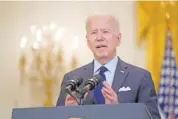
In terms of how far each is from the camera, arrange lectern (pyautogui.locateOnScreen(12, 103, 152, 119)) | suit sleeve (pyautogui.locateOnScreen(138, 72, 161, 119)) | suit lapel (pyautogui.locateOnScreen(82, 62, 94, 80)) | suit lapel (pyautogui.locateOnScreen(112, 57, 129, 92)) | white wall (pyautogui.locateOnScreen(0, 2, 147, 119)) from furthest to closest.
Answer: white wall (pyautogui.locateOnScreen(0, 2, 147, 119))
suit lapel (pyautogui.locateOnScreen(82, 62, 94, 80))
suit lapel (pyautogui.locateOnScreen(112, 57, 129, 92))
suit sleeve (pyautogui.locateOnScreen(138, 72, 161, 119))
lectern (pyautogui.locateOnScreen(12, 103, 152, 119))

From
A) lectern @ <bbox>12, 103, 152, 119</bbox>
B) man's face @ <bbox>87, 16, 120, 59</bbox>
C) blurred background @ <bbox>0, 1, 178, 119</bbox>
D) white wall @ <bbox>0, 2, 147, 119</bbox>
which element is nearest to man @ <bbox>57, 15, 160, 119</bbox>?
man's face @ <bbox>87, 16, 120, 59</bbox>

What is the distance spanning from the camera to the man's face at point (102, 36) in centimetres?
233

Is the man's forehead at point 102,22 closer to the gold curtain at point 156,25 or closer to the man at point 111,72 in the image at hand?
the man at point 111,72

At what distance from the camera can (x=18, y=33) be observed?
5.24 m

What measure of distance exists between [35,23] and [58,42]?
395 millimetres

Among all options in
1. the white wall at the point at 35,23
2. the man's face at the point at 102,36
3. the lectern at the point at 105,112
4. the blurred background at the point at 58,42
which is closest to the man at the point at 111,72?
the man's face at the point at 102,36

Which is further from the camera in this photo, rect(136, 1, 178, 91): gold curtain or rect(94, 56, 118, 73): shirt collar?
rect(136, 1, 178, 91): gold curtain

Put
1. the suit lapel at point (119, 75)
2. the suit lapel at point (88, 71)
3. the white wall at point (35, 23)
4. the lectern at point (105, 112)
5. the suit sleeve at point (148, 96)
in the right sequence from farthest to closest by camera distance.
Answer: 1. the white wall at point (35, 23)
2. the suit lapel at point (88, 71)
3. the suit lapel at point (119, 75)
4. the suit sleeve at point (148, 96)
5. the lectern at point (105, 112)

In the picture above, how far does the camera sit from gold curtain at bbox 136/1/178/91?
16.0ft

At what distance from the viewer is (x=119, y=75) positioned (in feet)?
7.69

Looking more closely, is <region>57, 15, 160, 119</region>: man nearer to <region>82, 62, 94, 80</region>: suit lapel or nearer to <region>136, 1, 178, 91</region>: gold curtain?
<region>82, 62, 94, 80</region>: suit lapel

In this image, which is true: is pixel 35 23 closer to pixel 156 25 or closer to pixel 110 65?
pixel 156 25

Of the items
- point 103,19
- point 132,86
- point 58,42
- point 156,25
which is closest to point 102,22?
point 103,19

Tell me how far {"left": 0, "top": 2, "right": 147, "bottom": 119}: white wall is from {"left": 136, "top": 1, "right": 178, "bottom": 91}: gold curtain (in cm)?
18
